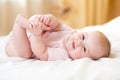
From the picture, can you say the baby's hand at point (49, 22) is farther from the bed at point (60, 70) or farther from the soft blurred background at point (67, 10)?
the soft blurred background at point (67, 10)

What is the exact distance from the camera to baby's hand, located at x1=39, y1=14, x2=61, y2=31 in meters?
1.31

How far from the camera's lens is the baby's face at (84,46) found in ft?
Result: 4.08

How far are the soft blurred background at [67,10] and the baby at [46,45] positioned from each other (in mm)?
1516

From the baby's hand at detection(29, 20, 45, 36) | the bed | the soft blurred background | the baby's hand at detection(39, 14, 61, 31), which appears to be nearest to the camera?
the bed

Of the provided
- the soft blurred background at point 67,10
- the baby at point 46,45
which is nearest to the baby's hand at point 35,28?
the baby at point 46,45

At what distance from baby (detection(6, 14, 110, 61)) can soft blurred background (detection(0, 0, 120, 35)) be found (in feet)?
4.97

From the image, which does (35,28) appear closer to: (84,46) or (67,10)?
(84,46)

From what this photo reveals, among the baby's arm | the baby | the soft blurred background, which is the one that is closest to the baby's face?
the baby

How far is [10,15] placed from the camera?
2781 millimetres

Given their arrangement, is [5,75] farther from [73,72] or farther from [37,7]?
[37,7]

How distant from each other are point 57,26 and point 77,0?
1.58 m

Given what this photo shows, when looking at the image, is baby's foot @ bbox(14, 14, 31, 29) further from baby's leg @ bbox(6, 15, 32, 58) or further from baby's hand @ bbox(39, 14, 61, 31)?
baby's hand @ bbox(39, 14, 61, 31)

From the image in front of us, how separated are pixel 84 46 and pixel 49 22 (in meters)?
0.22

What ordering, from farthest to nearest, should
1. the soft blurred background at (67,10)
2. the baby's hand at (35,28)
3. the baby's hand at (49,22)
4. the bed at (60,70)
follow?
the soft blurred background at (67,10)
the baby's hand at (49,22)
the baby's hand at (35,28)
the bed at (60,70)
